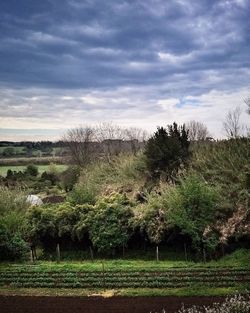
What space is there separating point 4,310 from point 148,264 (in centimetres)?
1108

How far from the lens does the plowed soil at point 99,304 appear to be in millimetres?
19109

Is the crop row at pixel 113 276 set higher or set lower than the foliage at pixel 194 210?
lower

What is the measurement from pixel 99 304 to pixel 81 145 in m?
71.4

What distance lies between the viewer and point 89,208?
34.6 metres

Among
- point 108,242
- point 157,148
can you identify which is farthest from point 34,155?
point 108,242

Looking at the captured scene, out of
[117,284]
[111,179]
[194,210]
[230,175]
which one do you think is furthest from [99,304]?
[111,179]

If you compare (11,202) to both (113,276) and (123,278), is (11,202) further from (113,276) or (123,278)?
(123,278)

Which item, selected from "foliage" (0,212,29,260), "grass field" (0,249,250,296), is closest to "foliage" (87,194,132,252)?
"grass field" (0,249,250,296)

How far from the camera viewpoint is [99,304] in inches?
784

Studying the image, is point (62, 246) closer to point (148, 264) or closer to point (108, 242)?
point (108, 242)

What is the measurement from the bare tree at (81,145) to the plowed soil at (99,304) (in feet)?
190

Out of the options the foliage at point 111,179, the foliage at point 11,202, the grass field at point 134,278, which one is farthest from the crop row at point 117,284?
the foliage at point 111,179

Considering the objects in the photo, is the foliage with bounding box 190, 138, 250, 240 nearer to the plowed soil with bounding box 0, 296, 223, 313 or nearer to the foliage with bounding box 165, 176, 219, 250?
the foliage with bounding box 165, 176, 219, 250

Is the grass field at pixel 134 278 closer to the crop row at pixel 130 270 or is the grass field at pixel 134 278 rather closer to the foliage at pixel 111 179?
the crop row at pixel 130 270
